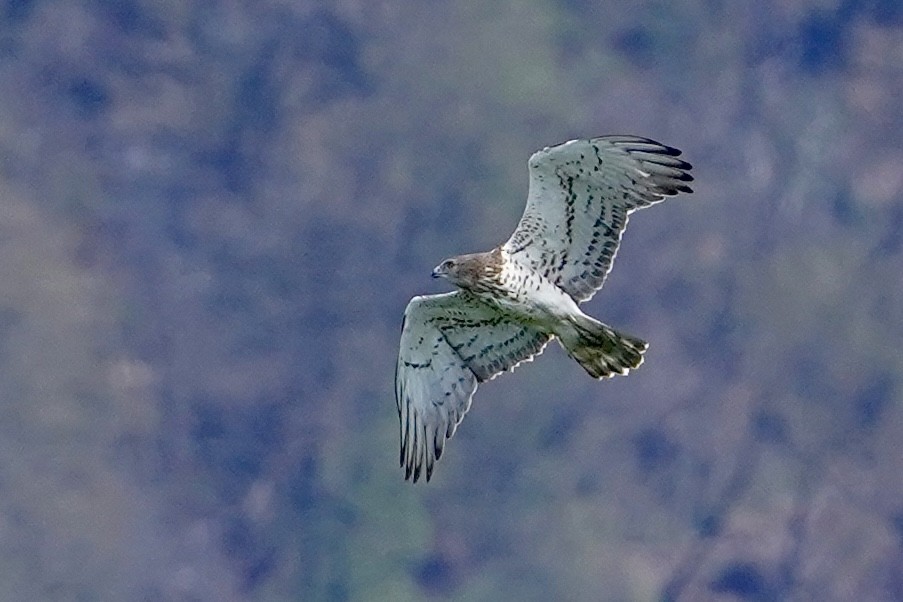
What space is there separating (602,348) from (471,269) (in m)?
1.97

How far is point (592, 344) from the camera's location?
2889 cm

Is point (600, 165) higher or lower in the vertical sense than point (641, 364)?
higher

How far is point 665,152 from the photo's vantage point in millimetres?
28203

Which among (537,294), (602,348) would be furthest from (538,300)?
(602,348)

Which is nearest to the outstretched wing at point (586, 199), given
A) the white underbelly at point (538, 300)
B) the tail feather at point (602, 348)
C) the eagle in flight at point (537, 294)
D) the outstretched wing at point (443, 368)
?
the eagle in flight at point (537, 294)

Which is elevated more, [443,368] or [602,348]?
[443,368]

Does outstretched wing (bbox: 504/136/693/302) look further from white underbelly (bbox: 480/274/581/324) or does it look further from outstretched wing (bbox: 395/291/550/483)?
outstretched wing (bbox: 395/291/550/483)

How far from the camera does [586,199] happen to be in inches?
1128

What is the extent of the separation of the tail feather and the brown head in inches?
48.3

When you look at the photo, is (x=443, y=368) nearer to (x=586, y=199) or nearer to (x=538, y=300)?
(x=538, y=300)

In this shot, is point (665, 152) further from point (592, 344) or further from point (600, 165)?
point (592, 344)

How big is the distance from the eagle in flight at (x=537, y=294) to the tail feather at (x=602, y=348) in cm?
1

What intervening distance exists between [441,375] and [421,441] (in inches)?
35.7

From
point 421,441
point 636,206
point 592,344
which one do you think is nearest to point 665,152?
point 636,206
